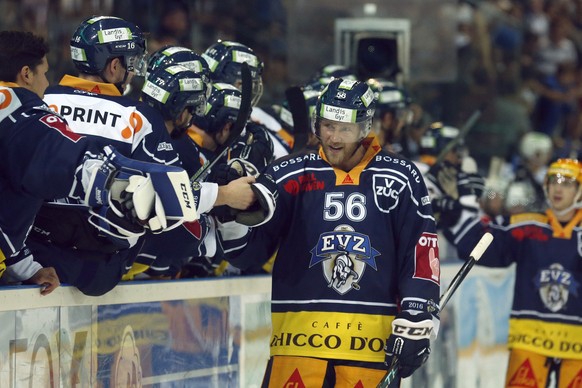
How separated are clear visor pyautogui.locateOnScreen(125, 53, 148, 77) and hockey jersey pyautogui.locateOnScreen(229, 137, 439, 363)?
68 centimetres

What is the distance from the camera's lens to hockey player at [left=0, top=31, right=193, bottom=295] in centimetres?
395

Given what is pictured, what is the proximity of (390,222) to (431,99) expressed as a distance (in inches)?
209

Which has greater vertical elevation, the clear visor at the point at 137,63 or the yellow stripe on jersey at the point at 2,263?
the clear visor at the point at 137,63

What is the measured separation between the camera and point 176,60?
5.39 meters

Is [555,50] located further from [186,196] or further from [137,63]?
[186,196]

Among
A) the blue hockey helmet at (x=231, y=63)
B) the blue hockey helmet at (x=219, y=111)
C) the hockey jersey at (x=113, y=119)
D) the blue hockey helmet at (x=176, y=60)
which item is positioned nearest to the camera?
the hockey jersey at (x=113, y=119)

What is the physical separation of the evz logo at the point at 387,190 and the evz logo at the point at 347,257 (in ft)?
0.43

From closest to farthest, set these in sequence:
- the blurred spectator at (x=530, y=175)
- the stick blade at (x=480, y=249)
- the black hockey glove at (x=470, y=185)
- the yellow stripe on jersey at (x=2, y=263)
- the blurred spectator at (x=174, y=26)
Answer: the yellow stripe on jersey at (x=2, y=263) → the stick blade at (x=480, y=249) → the black hockey glove at (x=470, y=185) → the blurred spectator at (x=174, y=26) → the blurred spectator at (x=530, y=175)

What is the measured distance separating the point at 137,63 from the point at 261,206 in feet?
2.76

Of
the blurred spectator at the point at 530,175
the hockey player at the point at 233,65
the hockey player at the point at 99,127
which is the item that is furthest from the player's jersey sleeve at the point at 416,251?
the blurred spectator at the point at 530,175

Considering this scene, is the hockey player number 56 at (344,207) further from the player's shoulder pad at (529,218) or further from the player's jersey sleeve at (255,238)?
the player's shoulder pad at (529,218)

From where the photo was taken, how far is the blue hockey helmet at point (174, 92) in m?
5.19

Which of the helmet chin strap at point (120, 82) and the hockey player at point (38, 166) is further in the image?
the helmet chin strap at point (120, 82)

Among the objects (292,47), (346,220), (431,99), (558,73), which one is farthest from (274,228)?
(558,73)
